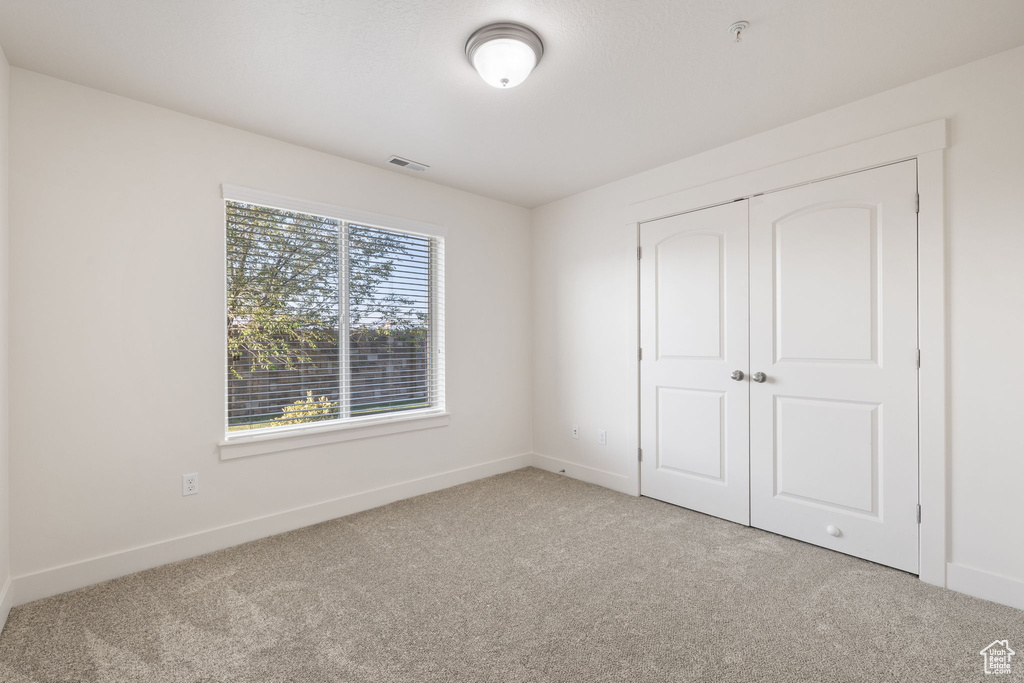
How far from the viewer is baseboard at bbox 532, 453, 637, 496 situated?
143 inches

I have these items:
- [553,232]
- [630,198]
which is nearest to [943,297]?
[630,198]

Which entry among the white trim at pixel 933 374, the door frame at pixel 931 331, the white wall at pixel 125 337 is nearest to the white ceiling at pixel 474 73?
the white wall at pixel 125 337

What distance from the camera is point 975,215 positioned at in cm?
215

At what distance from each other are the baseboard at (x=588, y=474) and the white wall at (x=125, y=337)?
1781mm

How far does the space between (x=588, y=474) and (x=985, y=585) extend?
2.34 metres

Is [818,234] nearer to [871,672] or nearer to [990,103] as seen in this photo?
[990,103]

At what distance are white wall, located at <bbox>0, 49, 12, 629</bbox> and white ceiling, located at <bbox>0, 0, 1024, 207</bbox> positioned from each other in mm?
229

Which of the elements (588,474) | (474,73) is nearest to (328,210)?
(474,73)

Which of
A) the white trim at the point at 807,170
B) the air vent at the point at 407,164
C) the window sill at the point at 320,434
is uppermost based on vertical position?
the air vent at the point at 407,164

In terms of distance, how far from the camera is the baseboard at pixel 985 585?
204 centimetres

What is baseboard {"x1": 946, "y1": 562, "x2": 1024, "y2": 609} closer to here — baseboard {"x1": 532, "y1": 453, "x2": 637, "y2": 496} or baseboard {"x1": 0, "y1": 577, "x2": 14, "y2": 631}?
baseboard {"x1": 532, "y1": 453, "x2": 637, "y2": 496}
